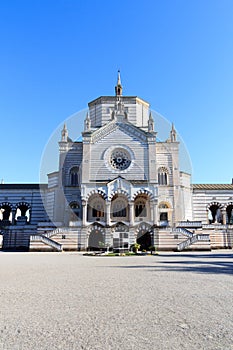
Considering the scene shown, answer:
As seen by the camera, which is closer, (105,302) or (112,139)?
(105,302)

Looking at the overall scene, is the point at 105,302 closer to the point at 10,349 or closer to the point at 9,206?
the point at 10,349

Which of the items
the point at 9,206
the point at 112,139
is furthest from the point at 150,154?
the point at 9,206

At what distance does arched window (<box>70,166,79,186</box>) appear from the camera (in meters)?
40.1

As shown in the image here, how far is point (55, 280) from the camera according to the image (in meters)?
9.82

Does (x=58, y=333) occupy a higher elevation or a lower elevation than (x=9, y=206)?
lower

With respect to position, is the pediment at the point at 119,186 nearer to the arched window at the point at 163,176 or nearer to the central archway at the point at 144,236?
the central archway at the point at 144,236

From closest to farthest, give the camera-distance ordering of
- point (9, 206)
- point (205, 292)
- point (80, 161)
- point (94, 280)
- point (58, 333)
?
point (58, 333) < point (205, 292) < point (94, 280) < point (80, 161) < point (9, 206)

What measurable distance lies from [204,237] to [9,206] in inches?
1182

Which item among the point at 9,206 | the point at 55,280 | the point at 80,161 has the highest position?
the point at 80,161

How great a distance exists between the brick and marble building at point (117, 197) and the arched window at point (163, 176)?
0.48 feet

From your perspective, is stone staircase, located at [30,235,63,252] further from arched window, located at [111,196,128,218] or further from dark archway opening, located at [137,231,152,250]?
dark archway opening, located at [137,231,152,250]

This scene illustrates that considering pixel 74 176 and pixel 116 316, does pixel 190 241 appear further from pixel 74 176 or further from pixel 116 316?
pixel 116 316

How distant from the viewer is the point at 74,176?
4050cm

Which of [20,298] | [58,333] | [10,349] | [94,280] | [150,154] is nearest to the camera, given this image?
[10,349]
